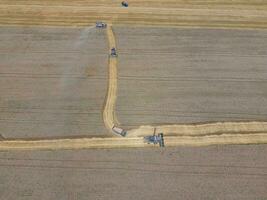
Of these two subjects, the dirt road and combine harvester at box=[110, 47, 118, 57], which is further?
the dirt road

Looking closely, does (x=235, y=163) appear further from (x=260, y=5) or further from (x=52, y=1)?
(x=52, y=1)

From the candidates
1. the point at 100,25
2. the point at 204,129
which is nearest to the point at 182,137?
the point at 204,129

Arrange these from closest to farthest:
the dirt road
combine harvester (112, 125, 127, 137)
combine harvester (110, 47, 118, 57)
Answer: combine harvester (112, 125, 127, 137) → combine harvester (110, 47, 118, 57) → the dirt road

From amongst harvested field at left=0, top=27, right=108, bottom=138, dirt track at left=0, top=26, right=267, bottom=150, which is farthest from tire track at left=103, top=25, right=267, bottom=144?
harvested field at left=0, top=27, right=108, bottom=138

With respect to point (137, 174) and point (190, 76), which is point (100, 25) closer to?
point (190, 76)

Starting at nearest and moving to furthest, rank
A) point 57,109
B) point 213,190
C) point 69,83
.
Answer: point 213,190 → point 57,109 → point 69,83

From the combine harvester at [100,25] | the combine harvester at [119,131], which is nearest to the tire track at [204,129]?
the combine harvester at [119,131]

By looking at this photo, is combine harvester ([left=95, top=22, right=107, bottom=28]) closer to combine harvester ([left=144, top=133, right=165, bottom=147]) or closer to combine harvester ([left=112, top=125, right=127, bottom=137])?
combine harvester ([left=112, top=125, right=127, bottom=137])

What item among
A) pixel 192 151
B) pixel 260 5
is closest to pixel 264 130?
pixel 192 151
